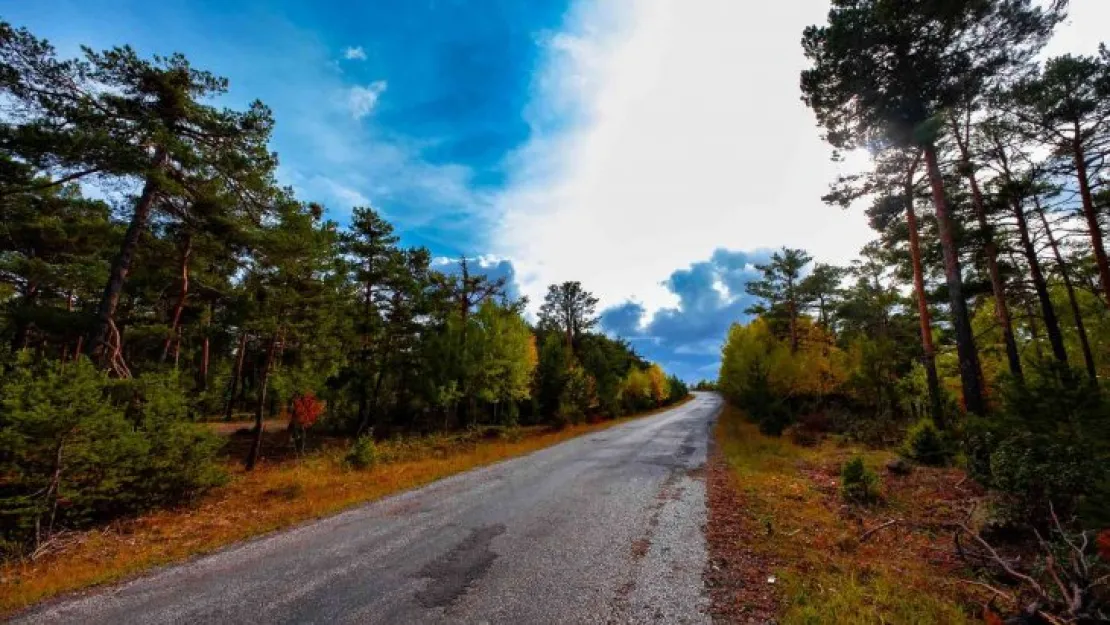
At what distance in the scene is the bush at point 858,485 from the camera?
9609mm

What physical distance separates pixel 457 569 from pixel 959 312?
1535 cm

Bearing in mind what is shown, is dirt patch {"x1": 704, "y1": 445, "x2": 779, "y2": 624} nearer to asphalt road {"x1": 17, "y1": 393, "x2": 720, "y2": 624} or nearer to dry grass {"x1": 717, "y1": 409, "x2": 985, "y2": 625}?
dry grass {"x1": 717, "y1": 409, "x2": 985, "y2": 625}

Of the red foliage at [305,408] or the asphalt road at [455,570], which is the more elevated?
the red foliage at [305,408]

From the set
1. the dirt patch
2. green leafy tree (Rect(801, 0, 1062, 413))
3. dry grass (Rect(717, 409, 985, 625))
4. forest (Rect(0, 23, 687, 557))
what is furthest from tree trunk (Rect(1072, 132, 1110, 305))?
forest (Rect(0, 23, 687, 557))

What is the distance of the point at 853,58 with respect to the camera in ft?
42.8

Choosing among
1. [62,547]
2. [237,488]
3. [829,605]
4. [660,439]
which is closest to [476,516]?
[829,605]

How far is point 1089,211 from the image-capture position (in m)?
13.9

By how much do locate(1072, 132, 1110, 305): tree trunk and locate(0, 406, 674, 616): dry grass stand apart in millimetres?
20442

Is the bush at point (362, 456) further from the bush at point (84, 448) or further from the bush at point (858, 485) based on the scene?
the bush at point (858, 485)

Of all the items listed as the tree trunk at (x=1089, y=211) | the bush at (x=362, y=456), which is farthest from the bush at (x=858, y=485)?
the bush at (x=362, y=456)

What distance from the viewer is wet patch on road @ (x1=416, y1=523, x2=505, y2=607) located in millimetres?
5367

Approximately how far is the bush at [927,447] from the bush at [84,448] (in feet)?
66.2

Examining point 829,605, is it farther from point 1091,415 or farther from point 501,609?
point 1091,415

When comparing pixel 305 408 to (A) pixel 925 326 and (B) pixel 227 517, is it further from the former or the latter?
(A) pixel 925 326
